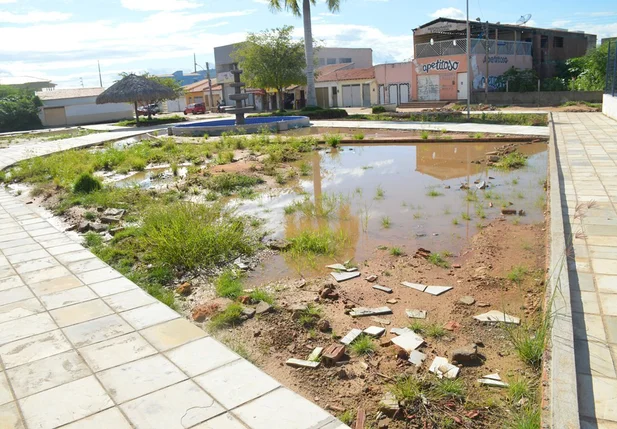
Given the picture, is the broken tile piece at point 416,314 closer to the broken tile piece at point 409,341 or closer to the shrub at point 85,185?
the broken tile piece at point 409,341

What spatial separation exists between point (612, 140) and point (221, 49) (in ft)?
179

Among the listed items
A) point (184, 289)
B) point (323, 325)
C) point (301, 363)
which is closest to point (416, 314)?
point (323, 325)

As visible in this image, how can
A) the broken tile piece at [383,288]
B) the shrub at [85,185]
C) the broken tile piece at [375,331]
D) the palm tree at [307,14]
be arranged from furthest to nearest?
the palm tree at [307,14] < the shrub at [85,185] < the broken tile piece at [383,288] < the broken tile piece at [375,331]

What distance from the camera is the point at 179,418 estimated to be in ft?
10.3

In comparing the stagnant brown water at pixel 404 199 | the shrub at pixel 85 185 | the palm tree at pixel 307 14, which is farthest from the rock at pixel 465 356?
the palm tree at pixel 307 14

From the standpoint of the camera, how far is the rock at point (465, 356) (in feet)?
13.0

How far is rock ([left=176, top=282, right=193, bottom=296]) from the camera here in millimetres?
5793

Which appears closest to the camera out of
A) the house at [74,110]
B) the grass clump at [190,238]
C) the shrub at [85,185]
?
the grass clump at [190,238]

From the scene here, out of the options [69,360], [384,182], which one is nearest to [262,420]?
[69,360]

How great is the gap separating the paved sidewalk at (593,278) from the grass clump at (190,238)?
13.0 feet

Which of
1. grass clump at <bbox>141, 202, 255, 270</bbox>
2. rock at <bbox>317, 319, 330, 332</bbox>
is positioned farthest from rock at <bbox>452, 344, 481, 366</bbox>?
grass clump at <bbox>141, 202, 255, 270</bbox>

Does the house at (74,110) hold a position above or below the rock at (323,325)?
above

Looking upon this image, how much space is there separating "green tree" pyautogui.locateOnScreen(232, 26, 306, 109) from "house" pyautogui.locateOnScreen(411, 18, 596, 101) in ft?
30.7

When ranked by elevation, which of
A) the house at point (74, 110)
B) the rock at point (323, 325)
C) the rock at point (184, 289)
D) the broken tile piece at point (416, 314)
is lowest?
the broken tile piece at point (416, 314)
